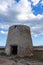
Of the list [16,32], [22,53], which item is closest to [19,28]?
[16,32]

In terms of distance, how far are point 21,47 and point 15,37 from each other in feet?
4.23

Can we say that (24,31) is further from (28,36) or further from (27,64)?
(27,64)

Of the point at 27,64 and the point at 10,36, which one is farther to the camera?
the point at 10,36

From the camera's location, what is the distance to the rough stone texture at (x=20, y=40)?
1318 cm

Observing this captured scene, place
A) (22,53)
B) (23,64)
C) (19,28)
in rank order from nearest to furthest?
(23,64)
(22,53)
(19,28)

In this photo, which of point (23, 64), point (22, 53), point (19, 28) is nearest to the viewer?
point (23, 64)

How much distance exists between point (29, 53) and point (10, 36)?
2.82m

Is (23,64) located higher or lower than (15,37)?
lower

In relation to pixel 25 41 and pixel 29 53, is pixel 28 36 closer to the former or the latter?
pixel 25 41

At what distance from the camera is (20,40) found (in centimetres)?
1336

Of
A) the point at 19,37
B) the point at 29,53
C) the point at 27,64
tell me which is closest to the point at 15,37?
the point at 19,37

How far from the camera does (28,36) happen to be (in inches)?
555

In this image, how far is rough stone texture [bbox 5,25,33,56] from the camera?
43.2 ft

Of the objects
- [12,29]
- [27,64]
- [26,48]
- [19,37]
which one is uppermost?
[12,29]
